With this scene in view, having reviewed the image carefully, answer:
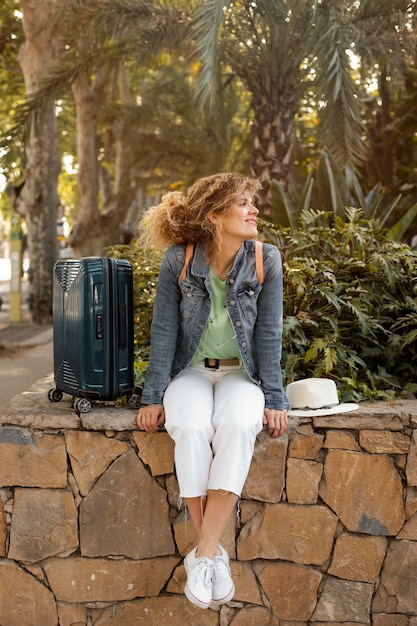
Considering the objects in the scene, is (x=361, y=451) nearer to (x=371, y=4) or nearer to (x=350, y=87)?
(x=350, y=87)

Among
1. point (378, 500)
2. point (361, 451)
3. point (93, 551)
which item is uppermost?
A: point (361, 451)

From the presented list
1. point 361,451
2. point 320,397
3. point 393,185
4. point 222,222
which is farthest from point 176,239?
point 393,185

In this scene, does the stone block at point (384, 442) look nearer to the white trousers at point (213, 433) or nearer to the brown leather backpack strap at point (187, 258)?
the white trousers at point (213, 433)

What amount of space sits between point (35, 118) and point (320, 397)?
869 centimetres

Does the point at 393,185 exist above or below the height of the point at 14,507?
above

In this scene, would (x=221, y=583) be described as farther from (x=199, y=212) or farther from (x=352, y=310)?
(x=352, y=310)

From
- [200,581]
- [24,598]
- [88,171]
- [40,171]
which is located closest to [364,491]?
[200,581]

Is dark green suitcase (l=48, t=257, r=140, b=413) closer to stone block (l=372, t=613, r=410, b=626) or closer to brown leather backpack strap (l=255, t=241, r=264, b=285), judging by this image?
brown leather backpack strap (l=255, t=241, r=264, b=285)

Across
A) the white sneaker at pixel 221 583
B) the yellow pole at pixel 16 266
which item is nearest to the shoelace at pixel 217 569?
the white sneaker at pixel 221 583

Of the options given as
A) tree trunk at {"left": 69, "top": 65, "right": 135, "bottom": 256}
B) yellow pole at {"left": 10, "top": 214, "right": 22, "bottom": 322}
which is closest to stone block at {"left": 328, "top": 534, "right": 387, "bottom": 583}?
yellow pole at {"left": 10, "top": 214, "right": 22, "bottom": 322}

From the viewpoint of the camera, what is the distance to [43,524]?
3.45 metres

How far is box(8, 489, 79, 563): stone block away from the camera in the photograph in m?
3.44

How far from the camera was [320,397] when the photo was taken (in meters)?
3.45

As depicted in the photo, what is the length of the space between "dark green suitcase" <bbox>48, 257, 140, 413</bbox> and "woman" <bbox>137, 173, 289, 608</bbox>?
0.15 meters
